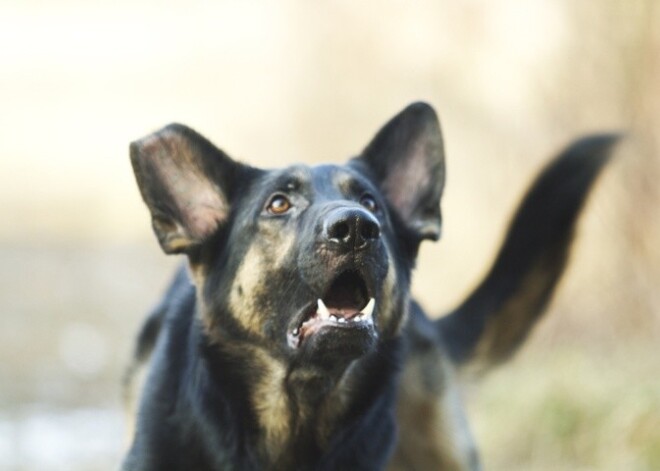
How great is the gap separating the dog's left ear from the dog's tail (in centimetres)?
83

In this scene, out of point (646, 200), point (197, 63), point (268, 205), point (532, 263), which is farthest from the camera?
point (197, 63)

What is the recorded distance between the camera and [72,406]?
9.74 m

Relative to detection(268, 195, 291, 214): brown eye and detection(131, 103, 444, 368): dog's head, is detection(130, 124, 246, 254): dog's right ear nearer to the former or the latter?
detection(131, 103, 444, 368): dog's head

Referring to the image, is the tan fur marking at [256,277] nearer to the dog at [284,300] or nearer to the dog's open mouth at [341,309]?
the dog at [284,300]

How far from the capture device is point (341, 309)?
463cm

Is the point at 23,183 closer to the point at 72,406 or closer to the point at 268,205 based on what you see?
the point at 72,406

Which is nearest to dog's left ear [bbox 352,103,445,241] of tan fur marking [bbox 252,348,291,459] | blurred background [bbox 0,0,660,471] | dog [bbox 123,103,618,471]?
dog [bbox 123,103,618,471]

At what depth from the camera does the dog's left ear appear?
551cm

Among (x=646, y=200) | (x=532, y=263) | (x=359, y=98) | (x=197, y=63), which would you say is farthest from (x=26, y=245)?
(x=532, y=263)

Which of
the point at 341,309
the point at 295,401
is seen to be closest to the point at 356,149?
the point at 295,401

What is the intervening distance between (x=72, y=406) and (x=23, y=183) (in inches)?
445

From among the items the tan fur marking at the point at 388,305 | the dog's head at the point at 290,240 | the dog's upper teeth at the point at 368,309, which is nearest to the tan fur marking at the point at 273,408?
the dog's head at the point at 290,240

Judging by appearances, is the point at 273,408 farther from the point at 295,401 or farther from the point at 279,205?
the point at 279,205

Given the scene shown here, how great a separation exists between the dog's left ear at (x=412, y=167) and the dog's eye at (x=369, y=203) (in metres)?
0.41
